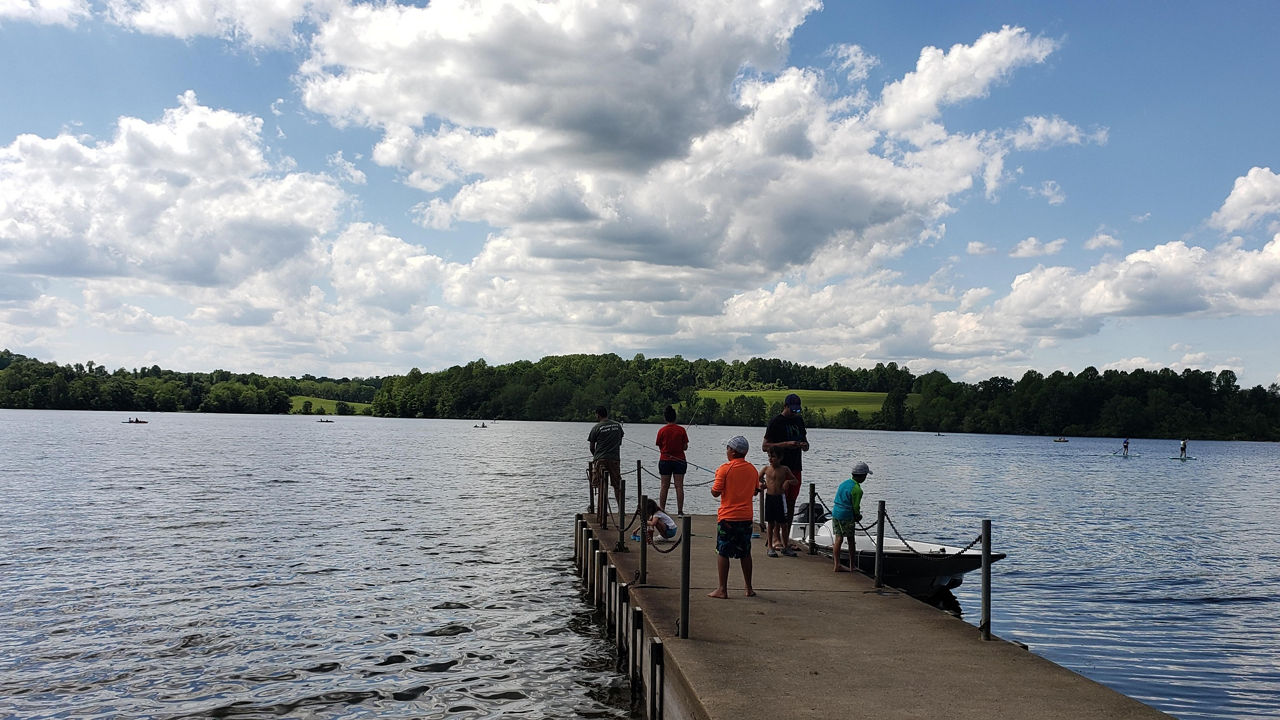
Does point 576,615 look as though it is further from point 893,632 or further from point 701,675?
point 701,675

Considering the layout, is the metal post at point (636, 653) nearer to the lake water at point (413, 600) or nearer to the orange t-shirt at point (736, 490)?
the lake water at point (413, 600)

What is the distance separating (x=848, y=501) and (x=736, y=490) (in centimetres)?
323

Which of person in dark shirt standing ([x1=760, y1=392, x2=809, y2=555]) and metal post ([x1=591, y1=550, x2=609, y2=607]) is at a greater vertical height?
person in dark shirt standing ([x1=760, y1=392, x2=809, y2=555])

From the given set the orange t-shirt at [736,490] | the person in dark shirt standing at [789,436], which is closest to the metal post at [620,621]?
the orange t-shirt at [736,490]

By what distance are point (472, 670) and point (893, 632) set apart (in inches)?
241

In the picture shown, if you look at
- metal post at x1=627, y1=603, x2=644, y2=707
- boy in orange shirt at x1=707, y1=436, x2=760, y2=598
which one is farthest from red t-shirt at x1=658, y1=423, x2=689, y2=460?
boy in orange shirt at x1=707, y1=436, x2=760, y2=598

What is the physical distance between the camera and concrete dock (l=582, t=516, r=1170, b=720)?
7.44 metres

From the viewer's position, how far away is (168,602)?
55.9ft

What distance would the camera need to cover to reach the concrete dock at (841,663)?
7441mm

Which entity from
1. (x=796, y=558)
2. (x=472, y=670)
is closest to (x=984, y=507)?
(x=796, y=558)

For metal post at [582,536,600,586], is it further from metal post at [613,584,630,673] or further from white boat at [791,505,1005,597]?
white boat at [791,505,1005,597]

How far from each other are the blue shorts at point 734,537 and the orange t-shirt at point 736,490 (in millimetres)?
76

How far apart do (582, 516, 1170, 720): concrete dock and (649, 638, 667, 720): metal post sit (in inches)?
3.2

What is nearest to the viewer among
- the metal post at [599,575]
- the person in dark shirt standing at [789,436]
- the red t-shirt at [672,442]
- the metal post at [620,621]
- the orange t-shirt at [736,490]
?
the orange t-shirt at [736,490]
